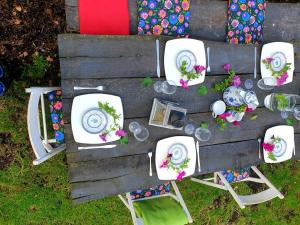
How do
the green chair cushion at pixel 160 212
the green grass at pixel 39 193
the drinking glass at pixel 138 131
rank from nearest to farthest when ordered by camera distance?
the drinking glass at pixel 138 131 < the green chair cushion at pixel 160 212 < the green grass at pixel 39 193

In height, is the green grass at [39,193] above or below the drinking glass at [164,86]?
below

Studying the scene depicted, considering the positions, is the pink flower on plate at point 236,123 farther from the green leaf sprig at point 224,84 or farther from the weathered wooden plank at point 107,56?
the weathered wooden plank at point 107,56

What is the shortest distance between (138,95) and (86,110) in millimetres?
359

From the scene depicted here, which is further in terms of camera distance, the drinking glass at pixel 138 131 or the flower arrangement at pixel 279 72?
the flower arrangement at pixel 279 72

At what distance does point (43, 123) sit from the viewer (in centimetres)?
252

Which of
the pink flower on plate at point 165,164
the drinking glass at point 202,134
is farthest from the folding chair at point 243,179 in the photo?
the pink flower on plate at point 165,164

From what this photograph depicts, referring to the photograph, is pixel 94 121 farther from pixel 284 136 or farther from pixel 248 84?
pixel 284 136

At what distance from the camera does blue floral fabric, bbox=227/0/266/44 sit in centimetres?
276

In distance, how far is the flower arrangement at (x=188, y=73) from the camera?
233 centimetres

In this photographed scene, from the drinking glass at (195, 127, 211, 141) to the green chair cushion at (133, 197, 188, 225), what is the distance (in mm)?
560

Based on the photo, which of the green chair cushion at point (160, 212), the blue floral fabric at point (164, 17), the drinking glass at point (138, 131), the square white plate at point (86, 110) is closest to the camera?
the square white plate at point (86, 110)

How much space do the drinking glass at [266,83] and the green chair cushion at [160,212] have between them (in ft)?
3.55

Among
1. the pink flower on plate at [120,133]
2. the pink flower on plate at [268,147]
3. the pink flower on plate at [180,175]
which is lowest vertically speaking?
the pink flower on plate at [180,175]

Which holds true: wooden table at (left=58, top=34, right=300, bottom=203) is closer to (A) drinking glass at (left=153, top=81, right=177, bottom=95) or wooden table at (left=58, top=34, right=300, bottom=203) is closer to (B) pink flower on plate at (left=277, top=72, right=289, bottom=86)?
(A) drinking glass at (left=153, top=81, right=177, bottom=95)
